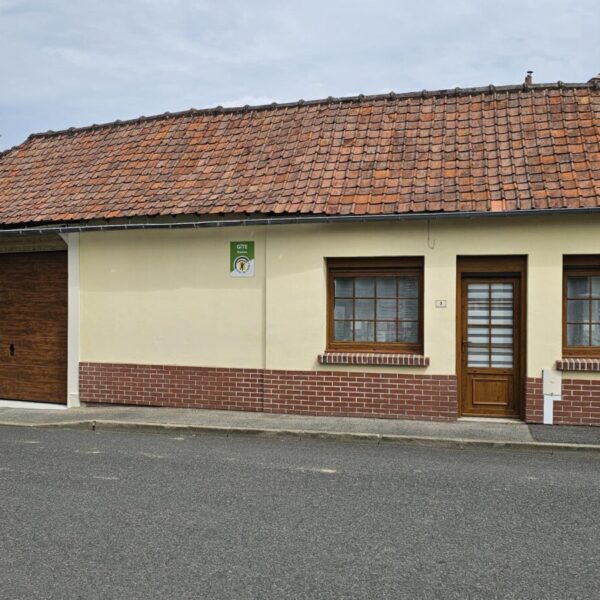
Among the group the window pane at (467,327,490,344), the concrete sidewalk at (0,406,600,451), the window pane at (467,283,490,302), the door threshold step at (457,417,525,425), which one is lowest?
the concrete sidewalk at (0,406,600,451)

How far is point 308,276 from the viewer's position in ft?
34.7

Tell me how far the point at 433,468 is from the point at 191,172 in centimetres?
686

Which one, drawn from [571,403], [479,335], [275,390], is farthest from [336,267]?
[571,403]

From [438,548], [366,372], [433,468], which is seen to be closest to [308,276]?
[366,372]

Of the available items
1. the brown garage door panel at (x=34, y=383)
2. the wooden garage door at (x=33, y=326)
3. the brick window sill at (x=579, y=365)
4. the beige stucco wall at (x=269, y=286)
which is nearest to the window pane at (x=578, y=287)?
the beige stucco wall at (x=269, y=286)

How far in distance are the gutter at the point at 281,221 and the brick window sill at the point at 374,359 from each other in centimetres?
197

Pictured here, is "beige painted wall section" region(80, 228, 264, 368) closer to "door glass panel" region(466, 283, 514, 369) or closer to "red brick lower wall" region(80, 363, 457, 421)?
"red brick lower wall" region(80, 363, 457, 421)

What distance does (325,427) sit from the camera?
31.5 ft

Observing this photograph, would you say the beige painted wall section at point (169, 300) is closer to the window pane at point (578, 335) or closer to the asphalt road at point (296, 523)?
the asphalt road at point (296, 523)

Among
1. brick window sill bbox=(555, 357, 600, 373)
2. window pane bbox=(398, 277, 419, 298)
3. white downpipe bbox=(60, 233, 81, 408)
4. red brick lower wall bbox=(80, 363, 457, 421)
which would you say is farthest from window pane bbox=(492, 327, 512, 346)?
white downpipe bbox=(60, 233, 81, 408)

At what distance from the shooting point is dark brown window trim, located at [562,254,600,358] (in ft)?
32.1

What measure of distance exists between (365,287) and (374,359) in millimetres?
1127

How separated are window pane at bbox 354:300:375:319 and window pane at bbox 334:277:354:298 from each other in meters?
0.20

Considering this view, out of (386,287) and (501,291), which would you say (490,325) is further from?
(386,287)
